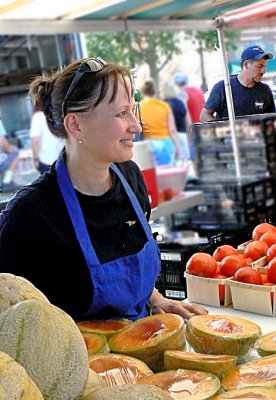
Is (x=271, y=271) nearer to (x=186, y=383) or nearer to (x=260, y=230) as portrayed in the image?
(x=260, y=230)

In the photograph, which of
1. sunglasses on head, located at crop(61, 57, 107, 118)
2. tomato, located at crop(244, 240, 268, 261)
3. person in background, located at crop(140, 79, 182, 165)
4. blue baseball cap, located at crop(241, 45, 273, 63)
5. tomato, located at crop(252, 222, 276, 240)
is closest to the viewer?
person in background, located at crop(140, 79, 182, 165)

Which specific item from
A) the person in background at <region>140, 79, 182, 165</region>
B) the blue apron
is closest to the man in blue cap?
the person in background at <region>140, 79, 182, 165</region>

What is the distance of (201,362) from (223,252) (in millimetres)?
820

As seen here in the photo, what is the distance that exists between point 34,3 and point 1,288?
4.38 meters

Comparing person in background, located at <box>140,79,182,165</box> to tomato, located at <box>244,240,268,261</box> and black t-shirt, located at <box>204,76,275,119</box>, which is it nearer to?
black t-shirt, located at <box>204,76,275,119</box>

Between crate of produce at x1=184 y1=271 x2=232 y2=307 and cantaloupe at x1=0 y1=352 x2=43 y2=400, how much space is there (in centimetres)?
123

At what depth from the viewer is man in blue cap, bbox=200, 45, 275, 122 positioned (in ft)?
5.61

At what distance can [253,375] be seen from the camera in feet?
4.15

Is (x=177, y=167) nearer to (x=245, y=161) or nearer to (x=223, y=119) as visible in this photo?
(x=223, y=119)

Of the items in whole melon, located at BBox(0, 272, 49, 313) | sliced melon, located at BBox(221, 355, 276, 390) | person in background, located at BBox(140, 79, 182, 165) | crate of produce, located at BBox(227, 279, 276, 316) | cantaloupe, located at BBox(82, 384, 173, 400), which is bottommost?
crate of produce, located at BBox(227, 279, 276, 316)

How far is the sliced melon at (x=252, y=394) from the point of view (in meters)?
1.06

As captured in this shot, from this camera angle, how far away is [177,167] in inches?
27.6

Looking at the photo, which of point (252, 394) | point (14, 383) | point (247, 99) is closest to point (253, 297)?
Result: point (247, 99)

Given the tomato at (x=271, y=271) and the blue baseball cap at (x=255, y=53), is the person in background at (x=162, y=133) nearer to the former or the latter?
the blue baseball cap at (x=255, y=53)
